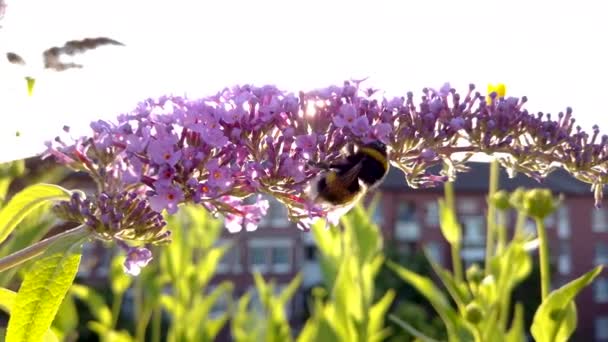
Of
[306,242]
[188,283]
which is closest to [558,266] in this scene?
[306,242]

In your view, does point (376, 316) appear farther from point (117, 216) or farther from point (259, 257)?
point (259, 257)

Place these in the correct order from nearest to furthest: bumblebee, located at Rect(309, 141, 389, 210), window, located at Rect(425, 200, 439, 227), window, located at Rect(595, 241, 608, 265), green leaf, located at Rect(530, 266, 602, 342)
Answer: bumblebee, located at Rect(309, 141, 389, 210)
green leaf, located at Rect(530, 266, 602, 342)
window, located at Rect(425, 200, 439, 227)
window, located at Rect(595, 241, 608, 265)

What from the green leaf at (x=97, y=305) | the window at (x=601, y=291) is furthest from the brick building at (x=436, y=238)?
the green leaf at (x=97, y=305)

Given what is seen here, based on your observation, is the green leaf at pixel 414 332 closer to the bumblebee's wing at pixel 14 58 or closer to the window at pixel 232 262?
the bumblebee's wing at pixel 14 58

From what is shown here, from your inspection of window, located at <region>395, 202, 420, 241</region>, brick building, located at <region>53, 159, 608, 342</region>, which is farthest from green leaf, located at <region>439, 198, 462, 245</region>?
window, located at <region>395, 202, 420, 241</region>

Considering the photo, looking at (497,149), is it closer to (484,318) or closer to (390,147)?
(390,147)

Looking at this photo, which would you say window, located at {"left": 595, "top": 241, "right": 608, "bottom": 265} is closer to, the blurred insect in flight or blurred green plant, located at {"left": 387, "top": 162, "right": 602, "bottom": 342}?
blurred green plant, located at {"left": 387, "top": 162, "right": 602, "bottom": 342}
